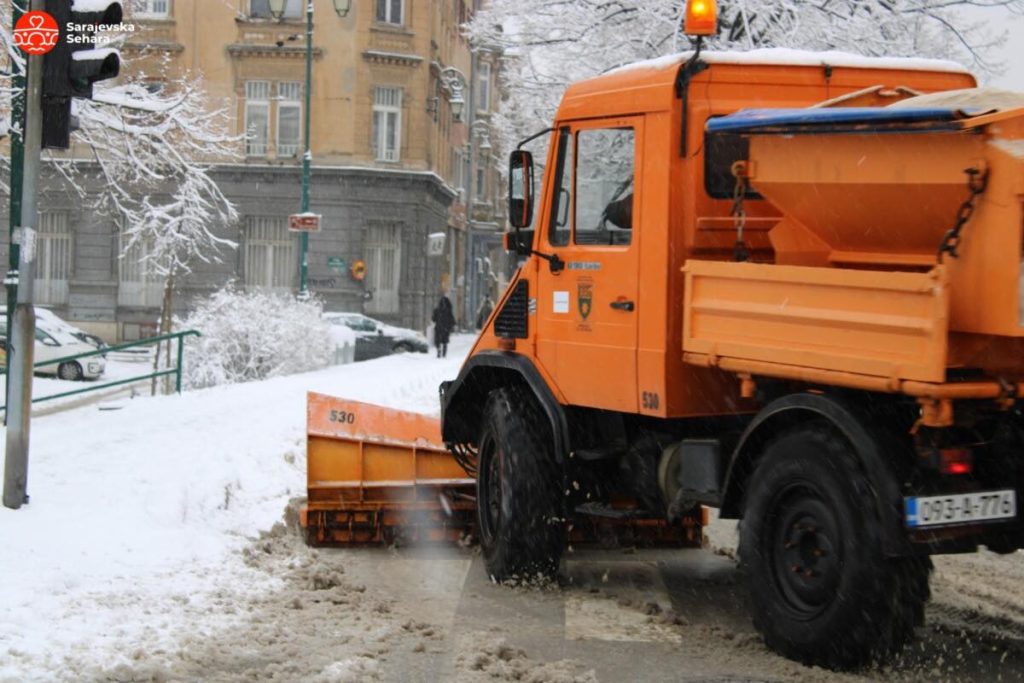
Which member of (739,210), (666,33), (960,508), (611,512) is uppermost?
(666,33)

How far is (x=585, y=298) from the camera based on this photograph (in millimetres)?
7699

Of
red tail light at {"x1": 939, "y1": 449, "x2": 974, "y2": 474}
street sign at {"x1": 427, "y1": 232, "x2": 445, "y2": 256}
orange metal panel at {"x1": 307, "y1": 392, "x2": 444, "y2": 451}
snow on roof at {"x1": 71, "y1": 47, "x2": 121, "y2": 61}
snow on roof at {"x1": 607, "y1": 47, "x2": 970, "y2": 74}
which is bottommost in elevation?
orange metal panel at {"x1": 307, "y1": 392, "x2": 444, "y2": 451}

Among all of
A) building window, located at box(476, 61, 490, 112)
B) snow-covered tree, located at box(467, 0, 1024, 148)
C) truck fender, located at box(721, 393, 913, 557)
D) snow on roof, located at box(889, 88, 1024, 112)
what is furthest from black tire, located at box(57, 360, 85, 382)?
building window, located at box(476, 61, 490, 112)

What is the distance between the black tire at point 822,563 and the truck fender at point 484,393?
164 centimetres

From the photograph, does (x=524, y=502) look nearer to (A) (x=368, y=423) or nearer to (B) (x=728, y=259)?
(B) (x=728, y=259)

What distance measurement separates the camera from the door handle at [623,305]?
726cm

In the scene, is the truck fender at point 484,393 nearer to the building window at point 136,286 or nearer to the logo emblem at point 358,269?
the logo emblem at point 358,269

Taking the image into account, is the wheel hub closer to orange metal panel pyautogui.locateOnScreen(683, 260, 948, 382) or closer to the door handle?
orange metal panel pyautogui.locateOnScreen(683, 260, 948, 382)

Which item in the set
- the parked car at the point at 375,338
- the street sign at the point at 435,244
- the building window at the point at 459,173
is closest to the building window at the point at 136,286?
the parked car at the point at 375,338

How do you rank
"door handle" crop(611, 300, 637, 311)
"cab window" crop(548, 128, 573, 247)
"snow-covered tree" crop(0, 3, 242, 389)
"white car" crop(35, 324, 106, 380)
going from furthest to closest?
"white car" crop(35, 324, 106, 380) < "snow-covered tree" crop(0, 3, 242, 389) < "cab window" crop(548, 128, 573, 247) < "door handle" crop(611, 300, 637, 311)

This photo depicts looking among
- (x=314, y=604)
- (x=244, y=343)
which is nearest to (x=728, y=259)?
(x=314, y=604)

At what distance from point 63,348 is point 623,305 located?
856 inches

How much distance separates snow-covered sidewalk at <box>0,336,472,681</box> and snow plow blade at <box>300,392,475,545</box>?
1.62ft

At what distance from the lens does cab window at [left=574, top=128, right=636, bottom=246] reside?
24.3ft
